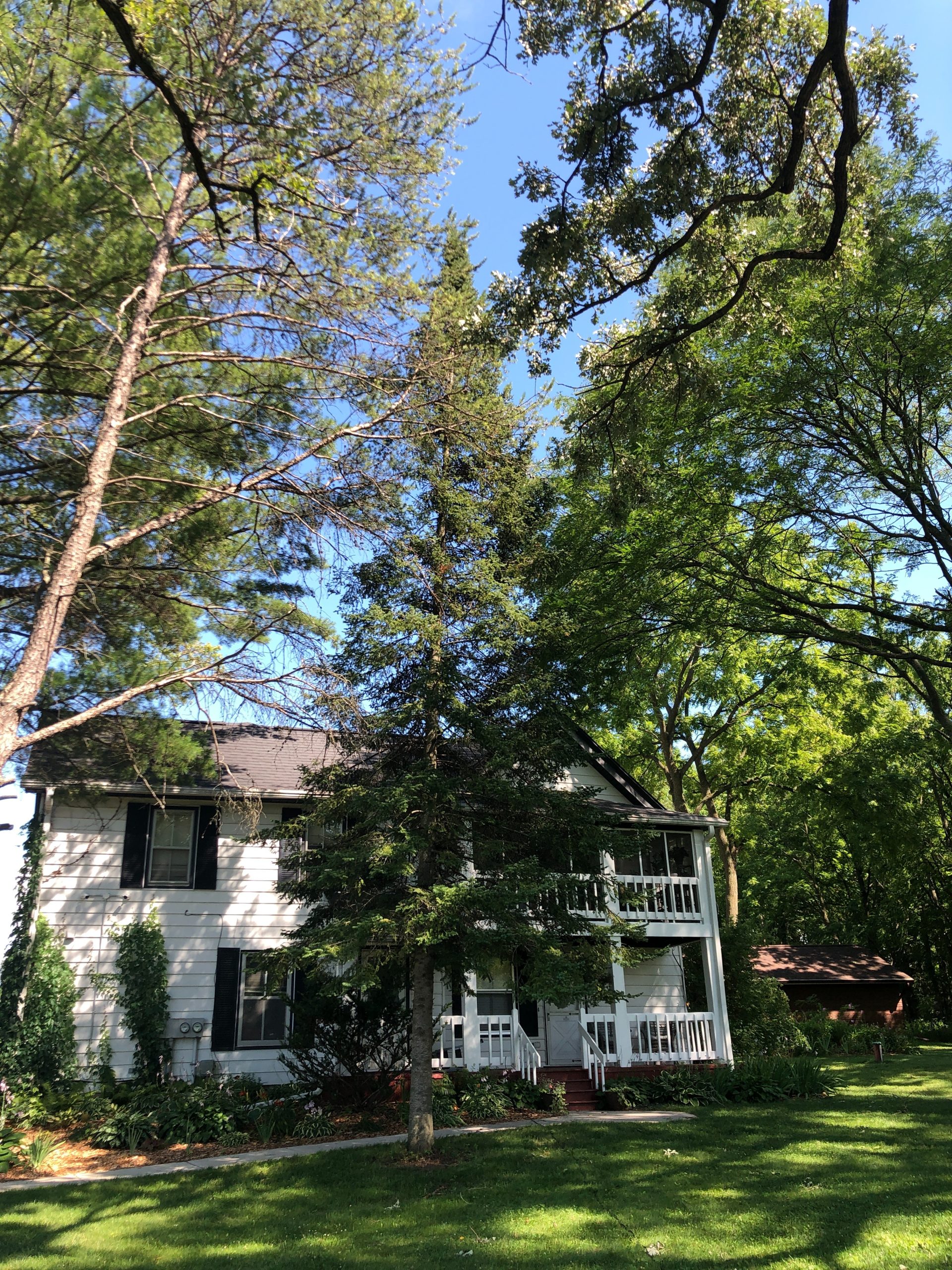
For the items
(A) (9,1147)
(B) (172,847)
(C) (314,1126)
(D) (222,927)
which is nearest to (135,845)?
(B) (172,847)

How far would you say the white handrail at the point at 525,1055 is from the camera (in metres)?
13.6

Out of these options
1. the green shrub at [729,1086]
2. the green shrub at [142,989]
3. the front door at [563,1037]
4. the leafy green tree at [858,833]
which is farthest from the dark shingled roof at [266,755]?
the leafy green tree at [858,833]

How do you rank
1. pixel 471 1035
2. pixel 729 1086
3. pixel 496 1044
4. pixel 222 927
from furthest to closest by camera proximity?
1. pixel 496 1044
2. pixel 222 927
3. pixel 471 1035
4. pixel 729 1086

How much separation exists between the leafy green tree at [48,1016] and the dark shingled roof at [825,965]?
19619 millimetres

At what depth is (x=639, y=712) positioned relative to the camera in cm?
2447

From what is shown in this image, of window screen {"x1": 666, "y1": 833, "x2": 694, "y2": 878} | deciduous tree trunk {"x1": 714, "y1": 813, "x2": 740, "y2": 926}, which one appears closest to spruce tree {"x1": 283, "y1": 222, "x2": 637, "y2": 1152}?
window screen {"x1": 666, "y1": 833, "x2": 694, "y2": 878}

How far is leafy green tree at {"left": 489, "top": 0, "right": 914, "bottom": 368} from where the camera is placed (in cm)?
618

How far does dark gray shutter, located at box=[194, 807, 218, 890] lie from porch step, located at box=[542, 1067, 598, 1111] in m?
6.46

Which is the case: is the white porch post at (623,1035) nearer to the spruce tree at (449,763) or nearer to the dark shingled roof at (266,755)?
the spruce tree at (449,763)

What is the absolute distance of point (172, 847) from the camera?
46.9 ft

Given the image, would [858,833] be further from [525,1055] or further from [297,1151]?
[297,1151]

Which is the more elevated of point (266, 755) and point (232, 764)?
point (266, 755)

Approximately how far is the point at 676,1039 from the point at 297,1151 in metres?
8.41

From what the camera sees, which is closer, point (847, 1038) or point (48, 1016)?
point (48, 1016)
